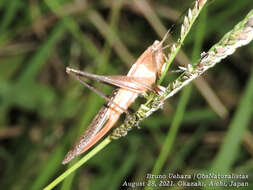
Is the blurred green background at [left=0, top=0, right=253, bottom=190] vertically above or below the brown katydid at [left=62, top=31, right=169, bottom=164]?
above

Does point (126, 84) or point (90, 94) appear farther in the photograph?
point (90, 94)

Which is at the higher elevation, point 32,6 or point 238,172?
Result: point 32,6

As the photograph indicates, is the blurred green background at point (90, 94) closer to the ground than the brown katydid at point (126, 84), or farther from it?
farther from it

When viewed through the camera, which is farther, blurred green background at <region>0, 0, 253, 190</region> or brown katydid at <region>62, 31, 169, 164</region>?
blurred green background at <region>0, 0, 253, 190</region>

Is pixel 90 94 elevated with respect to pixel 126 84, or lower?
elevated

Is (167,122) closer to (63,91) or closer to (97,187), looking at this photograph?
(97,187)

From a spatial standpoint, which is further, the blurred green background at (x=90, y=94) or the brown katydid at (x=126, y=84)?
the blurred green background at (x=90, y=94)

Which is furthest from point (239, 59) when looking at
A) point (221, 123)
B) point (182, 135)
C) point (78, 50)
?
point (78, 50)

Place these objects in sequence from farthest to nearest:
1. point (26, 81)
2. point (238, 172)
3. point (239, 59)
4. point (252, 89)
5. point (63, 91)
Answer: point (239, 59) < point (63, 91) < point (26, 81) < point (238, 172) < point (252, 89)
